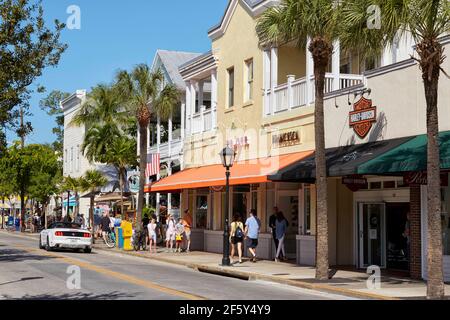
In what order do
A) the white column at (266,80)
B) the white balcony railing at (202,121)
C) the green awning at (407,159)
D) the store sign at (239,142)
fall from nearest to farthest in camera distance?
the green awning at (407,159), the white column at (266,80), the store sign at (239,142), the white balcony railing at (202,121)

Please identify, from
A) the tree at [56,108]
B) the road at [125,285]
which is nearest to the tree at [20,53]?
the road at [125,285]

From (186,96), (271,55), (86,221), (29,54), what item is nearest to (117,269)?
(29,54)

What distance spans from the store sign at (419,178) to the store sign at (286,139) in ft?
22.3

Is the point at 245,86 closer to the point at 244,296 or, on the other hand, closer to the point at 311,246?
→ the point at 311,246

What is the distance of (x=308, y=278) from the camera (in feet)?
61.2

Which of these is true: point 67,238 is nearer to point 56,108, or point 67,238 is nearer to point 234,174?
point 234,174

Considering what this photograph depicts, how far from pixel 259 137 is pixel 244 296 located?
43.7ft

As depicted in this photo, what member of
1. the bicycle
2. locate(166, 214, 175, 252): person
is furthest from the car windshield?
the bicycle

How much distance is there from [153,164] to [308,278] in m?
19.9

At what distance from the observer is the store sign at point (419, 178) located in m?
17.2

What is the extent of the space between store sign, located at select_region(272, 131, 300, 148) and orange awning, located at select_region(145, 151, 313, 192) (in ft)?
1.48

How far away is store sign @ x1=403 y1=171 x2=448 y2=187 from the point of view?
676 inches

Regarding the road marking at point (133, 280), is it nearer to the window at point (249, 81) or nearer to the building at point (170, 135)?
the window at point (249, 81)

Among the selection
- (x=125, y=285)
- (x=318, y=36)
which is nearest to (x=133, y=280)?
(x=125, y=285)
